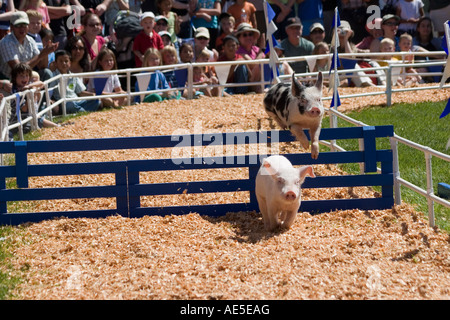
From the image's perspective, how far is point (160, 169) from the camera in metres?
7.40

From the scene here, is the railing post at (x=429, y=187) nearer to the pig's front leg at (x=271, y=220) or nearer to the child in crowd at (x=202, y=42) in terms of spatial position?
the pig's front leg at (x=271, y=220)

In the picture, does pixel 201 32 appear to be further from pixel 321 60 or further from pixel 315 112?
pixel 315 112

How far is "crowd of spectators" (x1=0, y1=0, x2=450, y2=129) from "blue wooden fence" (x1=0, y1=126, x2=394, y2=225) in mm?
4212

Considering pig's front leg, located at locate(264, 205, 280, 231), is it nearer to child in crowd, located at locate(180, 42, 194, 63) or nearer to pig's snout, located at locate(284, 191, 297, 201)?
pig's snout, located at locate(284, 191, 297, 201)

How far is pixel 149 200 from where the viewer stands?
8.23 metres

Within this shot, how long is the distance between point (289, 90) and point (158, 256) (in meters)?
2.39

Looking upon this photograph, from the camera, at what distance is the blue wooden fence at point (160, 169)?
7348 mm

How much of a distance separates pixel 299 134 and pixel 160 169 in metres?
1.47

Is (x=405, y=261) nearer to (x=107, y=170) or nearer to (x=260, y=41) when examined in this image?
(x=107, y=170)

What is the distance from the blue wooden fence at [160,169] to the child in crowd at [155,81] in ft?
20.8

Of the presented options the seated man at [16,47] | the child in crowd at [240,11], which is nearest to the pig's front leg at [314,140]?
the seated man at [16,47]

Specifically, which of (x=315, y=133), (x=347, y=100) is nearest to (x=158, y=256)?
(x=315, y=133)

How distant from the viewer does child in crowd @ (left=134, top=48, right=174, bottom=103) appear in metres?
13.6

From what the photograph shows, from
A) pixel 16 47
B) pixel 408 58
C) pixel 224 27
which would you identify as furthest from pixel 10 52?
pixel 408 58
